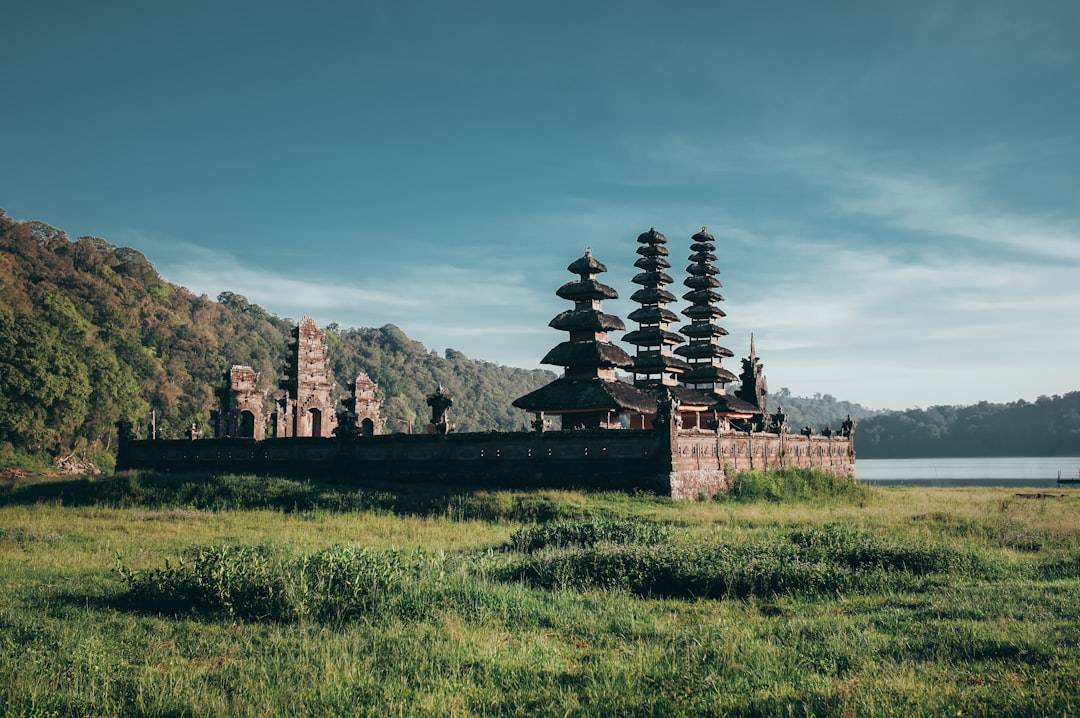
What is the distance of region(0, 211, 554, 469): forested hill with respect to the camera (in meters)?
64.0

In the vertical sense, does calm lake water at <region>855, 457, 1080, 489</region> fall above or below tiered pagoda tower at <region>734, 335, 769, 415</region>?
below

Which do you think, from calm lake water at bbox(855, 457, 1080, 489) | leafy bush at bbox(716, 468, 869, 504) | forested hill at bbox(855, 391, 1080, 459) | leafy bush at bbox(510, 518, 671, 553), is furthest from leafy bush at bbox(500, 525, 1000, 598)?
forested hill at bbox(855, 391, 1080, 459)

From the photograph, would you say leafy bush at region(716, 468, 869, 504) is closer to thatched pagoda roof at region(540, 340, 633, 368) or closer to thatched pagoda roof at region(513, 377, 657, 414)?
thatched pagoda roof at region(513, 377, 657, 414)

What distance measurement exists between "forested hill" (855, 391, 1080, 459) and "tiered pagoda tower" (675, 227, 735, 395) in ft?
426

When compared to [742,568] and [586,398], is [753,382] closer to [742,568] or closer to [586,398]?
[586,398]

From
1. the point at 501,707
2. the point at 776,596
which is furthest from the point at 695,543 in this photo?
the point at 501,707

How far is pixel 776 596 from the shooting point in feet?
53.0

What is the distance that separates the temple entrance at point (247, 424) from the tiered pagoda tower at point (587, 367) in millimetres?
20556

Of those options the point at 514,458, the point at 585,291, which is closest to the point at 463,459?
Result: the point at 514,458

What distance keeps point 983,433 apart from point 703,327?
139m

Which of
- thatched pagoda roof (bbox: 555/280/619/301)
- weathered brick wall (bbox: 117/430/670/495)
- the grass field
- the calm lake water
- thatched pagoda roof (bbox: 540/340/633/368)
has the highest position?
thatched pagoda roof (bbox: 555/280/619/301)

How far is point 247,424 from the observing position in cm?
5559

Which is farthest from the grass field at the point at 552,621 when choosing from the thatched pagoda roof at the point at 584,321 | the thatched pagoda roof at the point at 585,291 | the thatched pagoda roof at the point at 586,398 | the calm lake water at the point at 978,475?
the calm lake water at the point at 978,475

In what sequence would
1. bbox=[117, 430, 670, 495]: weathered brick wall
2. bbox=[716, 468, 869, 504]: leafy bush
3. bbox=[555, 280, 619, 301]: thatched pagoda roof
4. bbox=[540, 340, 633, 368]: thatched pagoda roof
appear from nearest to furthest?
bbox=[117, 430, 670, 495]: weathered brick wall
bbox=[716, 468, 869, 504]: leafy bush
bbox=[540, 340, 633, 368]: thatched pagoda roof
bbox=[555, 280, 619, 301]: thatched pagoda roof
